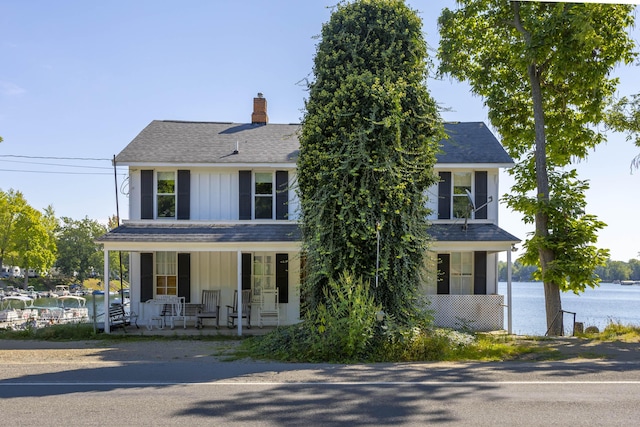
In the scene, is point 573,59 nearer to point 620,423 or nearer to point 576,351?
point 576,351

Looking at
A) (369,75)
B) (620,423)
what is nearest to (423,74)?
(369,75)

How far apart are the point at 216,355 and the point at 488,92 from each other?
523 inches

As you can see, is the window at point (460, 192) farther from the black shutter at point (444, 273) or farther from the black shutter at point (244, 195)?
the black shutter at point (244, 195)

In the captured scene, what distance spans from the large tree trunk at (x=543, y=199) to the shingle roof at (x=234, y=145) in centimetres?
108

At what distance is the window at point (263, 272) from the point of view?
62.3 ft

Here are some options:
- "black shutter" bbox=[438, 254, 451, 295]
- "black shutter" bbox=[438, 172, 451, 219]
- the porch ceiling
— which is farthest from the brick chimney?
"black shutter" bbox=[438, 254, 451, 295]

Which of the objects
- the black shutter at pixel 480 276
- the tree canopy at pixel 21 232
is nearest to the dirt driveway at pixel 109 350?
the black shutter at pixel 480 276

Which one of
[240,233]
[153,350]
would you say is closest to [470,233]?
[240,233]

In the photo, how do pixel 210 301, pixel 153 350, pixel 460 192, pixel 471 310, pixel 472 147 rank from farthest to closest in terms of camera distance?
pixel 472 147, pixel 460 192, pixel 210 301, pixel 471 310, pixel 153 350

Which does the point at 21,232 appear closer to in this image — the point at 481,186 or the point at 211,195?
the point at 211,195

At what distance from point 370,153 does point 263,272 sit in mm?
7587

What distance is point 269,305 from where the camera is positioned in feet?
61.9

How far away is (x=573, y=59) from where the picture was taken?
1683 centimetres

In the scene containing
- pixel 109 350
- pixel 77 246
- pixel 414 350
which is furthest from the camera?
pixel 77 246
